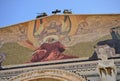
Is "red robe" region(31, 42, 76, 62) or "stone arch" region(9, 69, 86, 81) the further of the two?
"red robe" region(31, 42, 76, 62)

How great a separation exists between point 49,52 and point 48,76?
105cm

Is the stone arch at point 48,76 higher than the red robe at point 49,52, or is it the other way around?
the red robe at point 49,52

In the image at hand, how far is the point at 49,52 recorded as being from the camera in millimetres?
10719

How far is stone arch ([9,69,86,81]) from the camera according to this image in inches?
380

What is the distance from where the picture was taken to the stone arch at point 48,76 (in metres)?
9.66

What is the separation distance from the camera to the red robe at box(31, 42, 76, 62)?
414 inches

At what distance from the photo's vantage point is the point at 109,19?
10.8 meters

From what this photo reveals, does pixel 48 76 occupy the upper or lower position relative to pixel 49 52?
lower

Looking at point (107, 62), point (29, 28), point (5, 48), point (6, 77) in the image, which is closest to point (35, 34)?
point (29, 28)

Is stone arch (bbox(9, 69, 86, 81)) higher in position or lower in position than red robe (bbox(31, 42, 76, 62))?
lower

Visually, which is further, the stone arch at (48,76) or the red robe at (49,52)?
the red robe at (49,52)

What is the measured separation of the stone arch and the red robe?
563 millimetres

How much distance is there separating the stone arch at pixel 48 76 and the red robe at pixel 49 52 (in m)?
0.56

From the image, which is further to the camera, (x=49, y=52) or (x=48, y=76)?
(x=49, y=52)
